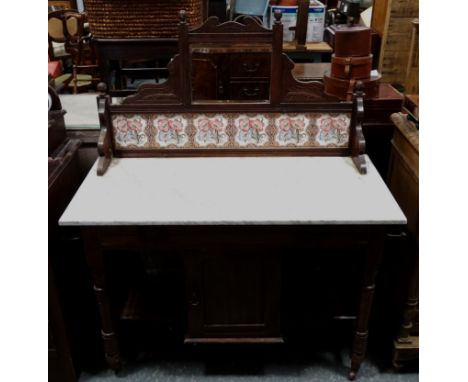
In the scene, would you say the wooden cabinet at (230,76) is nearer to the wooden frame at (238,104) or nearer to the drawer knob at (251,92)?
the drawer knob at (251,92)

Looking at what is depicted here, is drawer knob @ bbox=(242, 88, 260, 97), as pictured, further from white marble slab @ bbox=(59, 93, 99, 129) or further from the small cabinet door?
the small cabinet door

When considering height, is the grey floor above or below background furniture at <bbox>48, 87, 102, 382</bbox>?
below

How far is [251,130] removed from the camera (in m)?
1.62

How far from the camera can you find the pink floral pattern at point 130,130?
5.26 ft

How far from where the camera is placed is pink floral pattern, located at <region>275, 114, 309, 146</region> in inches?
62.8

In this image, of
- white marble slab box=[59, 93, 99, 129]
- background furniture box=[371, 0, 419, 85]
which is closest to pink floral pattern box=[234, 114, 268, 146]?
white marble slab box=[59, 93, 99, 129]

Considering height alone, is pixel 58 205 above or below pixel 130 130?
below

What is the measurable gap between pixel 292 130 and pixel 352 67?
37cm

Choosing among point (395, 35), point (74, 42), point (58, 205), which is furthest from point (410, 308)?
point (74, 42)

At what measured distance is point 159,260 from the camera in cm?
196

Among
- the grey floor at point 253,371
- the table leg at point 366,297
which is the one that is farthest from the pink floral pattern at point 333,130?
the grey floor at point 253,371

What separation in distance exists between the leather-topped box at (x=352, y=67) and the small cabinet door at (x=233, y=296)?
2.52 feet

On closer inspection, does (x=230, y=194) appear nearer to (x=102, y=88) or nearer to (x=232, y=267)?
(x=232, y=267)

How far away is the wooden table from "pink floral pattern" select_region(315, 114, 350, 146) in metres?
0.06
